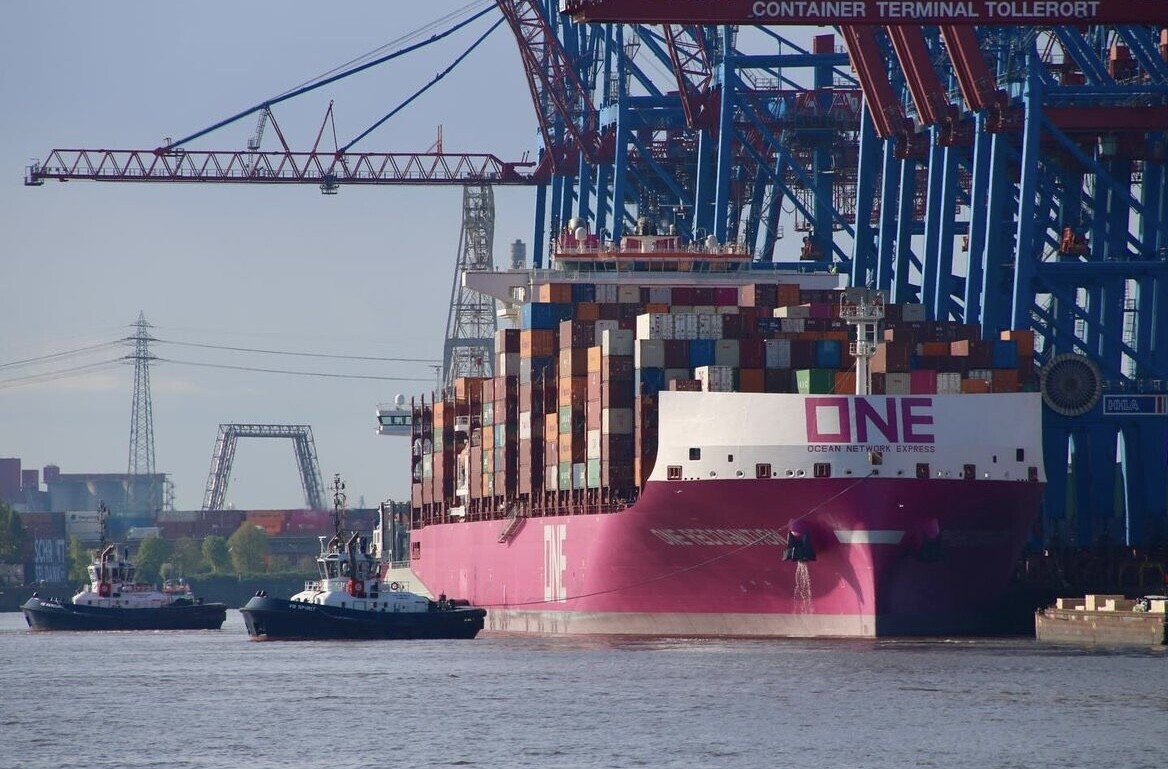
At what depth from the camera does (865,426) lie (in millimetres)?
70938

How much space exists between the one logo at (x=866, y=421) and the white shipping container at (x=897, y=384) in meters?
3.44

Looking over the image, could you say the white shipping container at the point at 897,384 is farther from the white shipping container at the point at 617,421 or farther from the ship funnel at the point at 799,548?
the white shipping container at the point at 617,421

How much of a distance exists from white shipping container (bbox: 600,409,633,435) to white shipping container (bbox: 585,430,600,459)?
0.74m

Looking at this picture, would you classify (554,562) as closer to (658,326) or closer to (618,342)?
(618,342)

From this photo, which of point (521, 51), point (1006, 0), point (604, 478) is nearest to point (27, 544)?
point (521, 51)

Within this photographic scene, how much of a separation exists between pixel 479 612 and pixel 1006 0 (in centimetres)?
2511

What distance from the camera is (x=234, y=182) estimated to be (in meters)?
115

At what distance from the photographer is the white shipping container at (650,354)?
252 feet

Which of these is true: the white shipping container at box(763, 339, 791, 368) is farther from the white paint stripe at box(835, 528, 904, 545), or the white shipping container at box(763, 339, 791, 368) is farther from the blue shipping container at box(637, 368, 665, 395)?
the white paint stripe at box(835, 528, 904, 545)

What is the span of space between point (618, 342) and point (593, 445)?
3.36 meters

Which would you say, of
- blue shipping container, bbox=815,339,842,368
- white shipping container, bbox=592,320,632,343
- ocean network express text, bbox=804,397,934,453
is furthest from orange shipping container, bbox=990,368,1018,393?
white shipping container, bbox=592,320,632,343

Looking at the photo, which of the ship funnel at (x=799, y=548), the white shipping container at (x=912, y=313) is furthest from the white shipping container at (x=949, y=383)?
the white shipping container at (x=912, y=313)

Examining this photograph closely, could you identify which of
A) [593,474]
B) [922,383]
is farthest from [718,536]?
[922,383]

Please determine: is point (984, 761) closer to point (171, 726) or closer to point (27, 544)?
point (171, 726)
